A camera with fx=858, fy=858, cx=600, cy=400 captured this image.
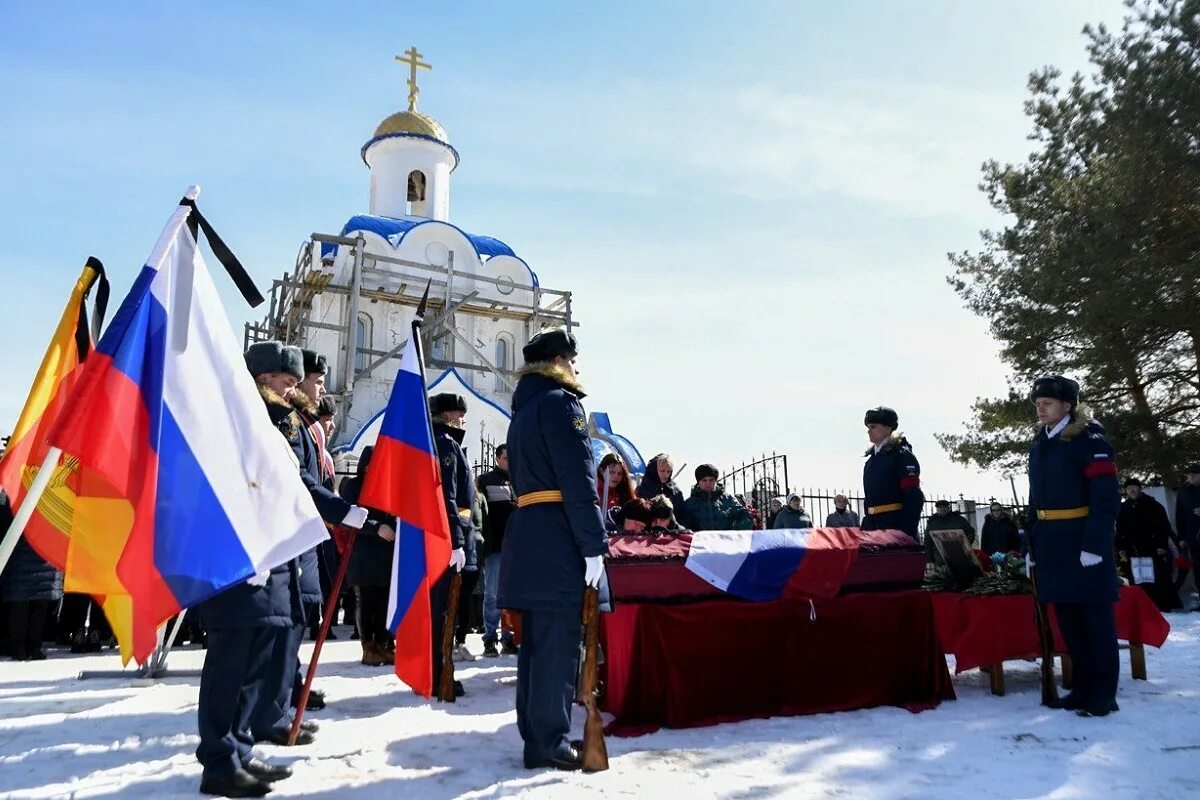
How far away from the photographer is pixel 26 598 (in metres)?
7.81

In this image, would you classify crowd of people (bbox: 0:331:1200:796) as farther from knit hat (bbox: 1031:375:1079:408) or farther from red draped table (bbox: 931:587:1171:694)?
red draped table (bbox: 931:587:1171:694)

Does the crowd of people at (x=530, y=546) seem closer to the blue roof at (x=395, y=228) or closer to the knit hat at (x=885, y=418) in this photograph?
the knit hat at (x=885, y=418)

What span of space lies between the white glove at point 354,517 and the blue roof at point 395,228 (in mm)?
21298

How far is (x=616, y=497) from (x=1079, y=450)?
373 centimetres

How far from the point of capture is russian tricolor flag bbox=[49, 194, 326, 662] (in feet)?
9.62

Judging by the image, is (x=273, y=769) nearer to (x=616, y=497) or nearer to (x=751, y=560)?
(x=751, y=560)

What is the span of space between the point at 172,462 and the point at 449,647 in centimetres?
272

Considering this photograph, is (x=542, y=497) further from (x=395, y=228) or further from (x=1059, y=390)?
(x=395, y=228)

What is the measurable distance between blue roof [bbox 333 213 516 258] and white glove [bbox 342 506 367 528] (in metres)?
21.3

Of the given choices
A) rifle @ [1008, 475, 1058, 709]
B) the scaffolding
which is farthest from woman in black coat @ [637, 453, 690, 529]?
the scaffolding

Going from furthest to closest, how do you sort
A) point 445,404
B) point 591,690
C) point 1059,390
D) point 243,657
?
point 445,404, point 1059,390, point 591,690, point 243,657

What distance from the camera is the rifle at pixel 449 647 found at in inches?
210

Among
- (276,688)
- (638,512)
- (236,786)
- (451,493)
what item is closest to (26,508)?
(236,786)

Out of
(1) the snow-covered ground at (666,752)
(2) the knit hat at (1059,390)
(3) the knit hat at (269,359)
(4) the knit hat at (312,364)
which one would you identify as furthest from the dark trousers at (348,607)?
(2) the knit hat at (1059,390)
